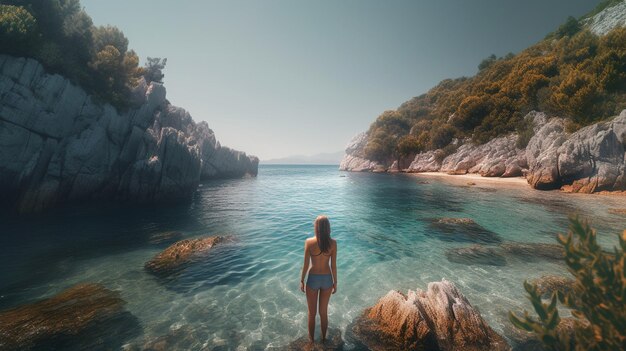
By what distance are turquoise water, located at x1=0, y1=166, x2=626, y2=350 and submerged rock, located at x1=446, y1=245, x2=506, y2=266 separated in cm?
47

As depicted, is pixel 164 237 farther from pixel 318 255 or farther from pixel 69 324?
pixel 318 255

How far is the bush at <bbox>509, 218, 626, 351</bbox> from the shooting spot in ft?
10.1

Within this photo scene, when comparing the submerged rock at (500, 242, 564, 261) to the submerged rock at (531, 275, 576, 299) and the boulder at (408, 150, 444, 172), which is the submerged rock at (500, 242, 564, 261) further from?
the boulder at (408, 150, 444, 172)

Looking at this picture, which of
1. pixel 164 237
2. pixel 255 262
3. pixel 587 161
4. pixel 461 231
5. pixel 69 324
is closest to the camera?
pixel 69 324

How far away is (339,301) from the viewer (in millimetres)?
8977

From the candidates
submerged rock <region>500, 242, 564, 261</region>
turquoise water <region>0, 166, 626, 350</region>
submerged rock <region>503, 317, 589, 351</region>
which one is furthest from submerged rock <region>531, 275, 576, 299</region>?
submerged rock <region>500, 242, 564, 261</region>

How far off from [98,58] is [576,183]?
60044 mm

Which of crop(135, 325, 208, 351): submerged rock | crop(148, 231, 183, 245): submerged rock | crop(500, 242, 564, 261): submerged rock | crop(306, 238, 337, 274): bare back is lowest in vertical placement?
crop(135, 325, 208, 351): submerged rock

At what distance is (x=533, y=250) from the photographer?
13195 mm

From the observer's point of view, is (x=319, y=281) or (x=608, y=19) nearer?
(x=319, y=281)

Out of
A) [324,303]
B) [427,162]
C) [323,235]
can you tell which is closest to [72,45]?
[323,235]

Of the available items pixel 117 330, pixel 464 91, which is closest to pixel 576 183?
pixel 117 330

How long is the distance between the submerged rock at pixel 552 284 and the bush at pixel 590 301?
24.5ft

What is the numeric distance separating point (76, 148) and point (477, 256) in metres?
34.0
